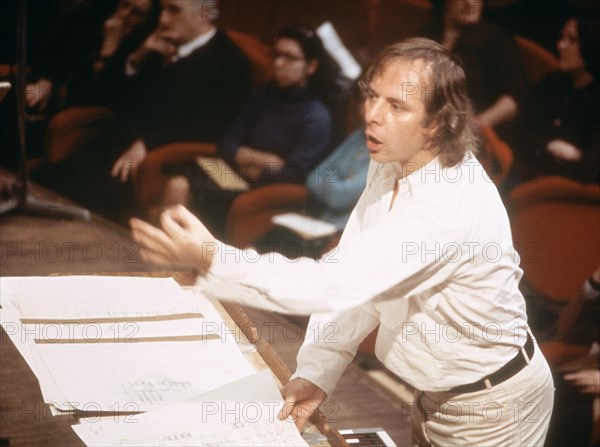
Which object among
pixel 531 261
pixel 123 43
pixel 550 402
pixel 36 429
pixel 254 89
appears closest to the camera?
pixel 36 429

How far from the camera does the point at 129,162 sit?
3.94 meters

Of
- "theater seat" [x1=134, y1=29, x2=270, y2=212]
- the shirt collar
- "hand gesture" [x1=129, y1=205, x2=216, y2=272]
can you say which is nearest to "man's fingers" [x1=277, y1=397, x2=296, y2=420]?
"hand gesture" [x1=129, y1=205, x2=216, y2=272]

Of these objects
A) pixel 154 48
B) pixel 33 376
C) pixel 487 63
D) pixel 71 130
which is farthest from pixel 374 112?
pixel 71 130

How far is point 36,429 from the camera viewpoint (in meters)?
1.25

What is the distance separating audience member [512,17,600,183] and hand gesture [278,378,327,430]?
1.64 meters

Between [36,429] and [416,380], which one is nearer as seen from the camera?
[36,429]

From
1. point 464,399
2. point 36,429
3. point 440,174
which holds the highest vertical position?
point 440,174

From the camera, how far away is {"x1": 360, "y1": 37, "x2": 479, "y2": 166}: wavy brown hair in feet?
4.64

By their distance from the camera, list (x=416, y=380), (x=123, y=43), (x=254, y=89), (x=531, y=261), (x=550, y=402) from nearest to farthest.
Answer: (x=416, y=380)
(x=550, y=402)
(x=531, y=261)
(x=254, y=89)
(x=123, y=43)

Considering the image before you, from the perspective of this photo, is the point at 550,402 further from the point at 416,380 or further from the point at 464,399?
the point at 416,380

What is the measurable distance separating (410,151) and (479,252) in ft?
0.75

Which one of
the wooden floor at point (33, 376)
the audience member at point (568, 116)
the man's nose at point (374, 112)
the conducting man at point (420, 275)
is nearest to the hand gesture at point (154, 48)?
the wooden floor at point (33, 376)

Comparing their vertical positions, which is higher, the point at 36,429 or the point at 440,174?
the point at 440,174

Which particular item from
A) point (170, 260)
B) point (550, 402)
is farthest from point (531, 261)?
point (170, 260)
